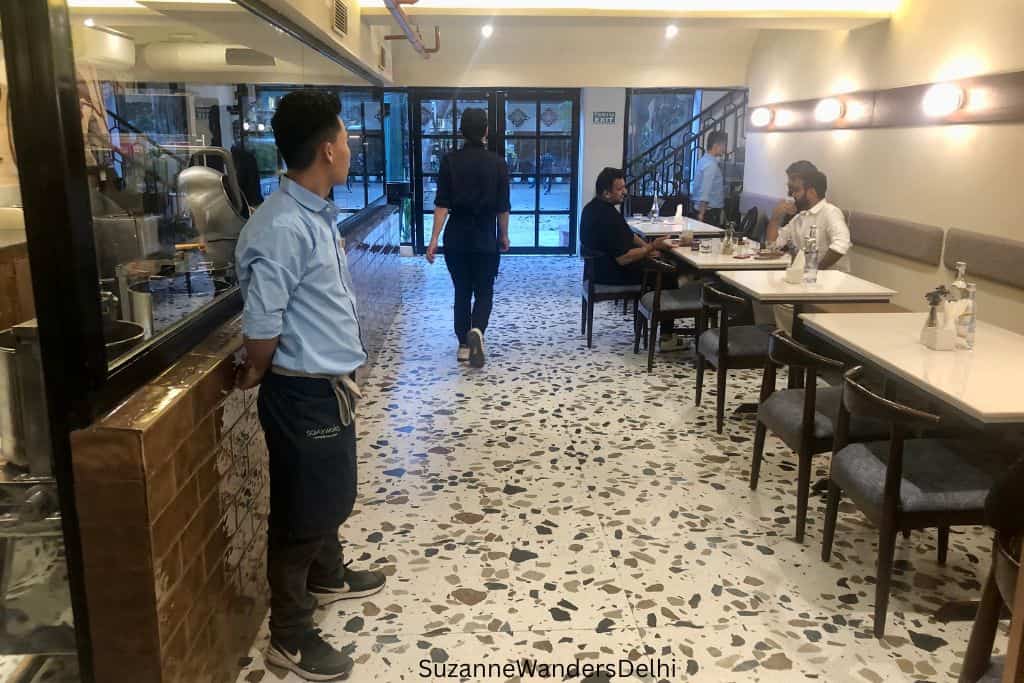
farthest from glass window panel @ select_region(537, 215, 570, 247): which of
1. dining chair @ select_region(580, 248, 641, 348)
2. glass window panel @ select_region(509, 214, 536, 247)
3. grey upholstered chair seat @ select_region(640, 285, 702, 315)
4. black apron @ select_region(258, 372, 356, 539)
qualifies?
black apron @ select_region(258, 372, 356, 539)

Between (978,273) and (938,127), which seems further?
(938,127)

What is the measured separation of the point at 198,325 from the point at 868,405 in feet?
6.40

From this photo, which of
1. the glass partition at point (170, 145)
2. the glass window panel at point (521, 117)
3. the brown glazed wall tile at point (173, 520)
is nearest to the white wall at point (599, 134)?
the glass window panel at point (521, 117)

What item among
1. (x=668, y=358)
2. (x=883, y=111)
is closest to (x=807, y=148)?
(x=883, y=111)

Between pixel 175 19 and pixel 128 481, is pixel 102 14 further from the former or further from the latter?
pixel 128 481

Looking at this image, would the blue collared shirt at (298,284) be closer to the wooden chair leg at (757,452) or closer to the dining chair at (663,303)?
the wooden chair leg at (757,452)

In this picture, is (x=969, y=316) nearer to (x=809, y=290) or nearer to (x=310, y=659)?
(x=809, y=290)

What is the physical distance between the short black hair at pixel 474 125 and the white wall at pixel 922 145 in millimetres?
2796

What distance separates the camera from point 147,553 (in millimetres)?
1596

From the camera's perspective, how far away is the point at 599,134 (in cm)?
926

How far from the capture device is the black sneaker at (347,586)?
8.30 feet

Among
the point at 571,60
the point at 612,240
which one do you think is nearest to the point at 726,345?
the point at 612,240

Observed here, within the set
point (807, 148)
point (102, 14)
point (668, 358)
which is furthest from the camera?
point (807, 148)

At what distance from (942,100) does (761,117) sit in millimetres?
2969
